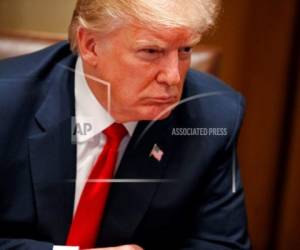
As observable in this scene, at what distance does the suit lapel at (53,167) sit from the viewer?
40.5 inches

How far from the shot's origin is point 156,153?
108cm

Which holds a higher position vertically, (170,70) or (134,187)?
(170,70)

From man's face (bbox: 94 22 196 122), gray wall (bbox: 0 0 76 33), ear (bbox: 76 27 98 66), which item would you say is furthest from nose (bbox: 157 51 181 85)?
gray wall (bbox: 0 0 76 33)

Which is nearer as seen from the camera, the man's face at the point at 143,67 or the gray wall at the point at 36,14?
the man's face at the point at 143,67

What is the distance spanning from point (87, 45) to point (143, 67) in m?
0.13

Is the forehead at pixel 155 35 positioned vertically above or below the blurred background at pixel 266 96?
above

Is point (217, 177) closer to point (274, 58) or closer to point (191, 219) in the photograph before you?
point (191, 219)

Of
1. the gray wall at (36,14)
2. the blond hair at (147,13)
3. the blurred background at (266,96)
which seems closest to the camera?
the blond hair at (147,13)

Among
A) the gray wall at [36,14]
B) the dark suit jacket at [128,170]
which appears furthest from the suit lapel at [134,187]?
the gray wall at [36,14]

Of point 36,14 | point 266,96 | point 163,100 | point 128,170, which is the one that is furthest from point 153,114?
point 266,96

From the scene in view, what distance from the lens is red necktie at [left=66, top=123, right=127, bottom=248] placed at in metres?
1.04

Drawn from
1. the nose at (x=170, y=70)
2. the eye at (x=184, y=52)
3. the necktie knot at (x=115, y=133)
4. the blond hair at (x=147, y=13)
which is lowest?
the necktie knot at (x=115, y=133)

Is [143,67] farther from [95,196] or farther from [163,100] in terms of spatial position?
[95,196]

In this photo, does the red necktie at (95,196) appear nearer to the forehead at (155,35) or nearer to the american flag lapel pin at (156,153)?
the american flag lapel pin at (156,153)
